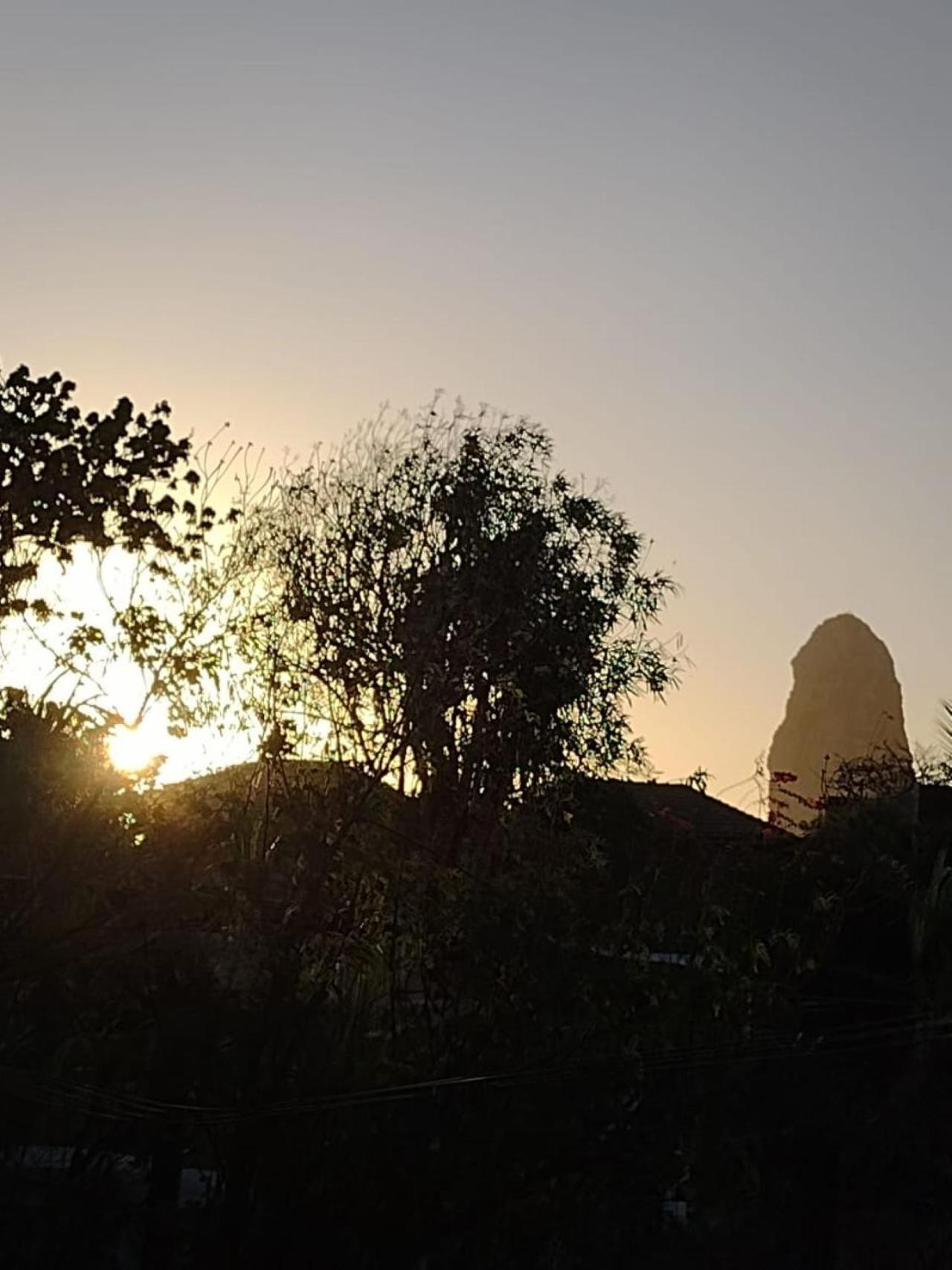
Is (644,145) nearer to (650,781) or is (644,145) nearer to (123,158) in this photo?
(123,158)

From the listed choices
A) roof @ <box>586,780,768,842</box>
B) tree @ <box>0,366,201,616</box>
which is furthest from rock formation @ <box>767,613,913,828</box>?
tree @ <box>0,366,201,616</box>

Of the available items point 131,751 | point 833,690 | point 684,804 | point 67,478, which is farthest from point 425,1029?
point 833,690

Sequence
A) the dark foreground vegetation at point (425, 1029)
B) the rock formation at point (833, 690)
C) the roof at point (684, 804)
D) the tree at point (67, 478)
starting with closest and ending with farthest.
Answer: the dark foreground vegetation at point (425, 1029), the tree at point (67, 478), the roof at point (684, 804), the rock formation at point (833, 690)

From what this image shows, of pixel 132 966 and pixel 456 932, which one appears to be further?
pixel 456 932

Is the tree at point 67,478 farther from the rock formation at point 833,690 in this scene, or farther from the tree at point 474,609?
the rock formation at point 833,690

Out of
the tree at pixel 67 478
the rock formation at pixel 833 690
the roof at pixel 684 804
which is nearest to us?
the tree at pixel 67 478

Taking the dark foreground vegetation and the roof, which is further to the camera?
the roof

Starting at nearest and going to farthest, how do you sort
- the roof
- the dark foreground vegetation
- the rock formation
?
the dark foreground vegetation
the roof
the rock formation

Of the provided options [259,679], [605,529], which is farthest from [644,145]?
[605,529]

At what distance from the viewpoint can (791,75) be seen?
1036cm

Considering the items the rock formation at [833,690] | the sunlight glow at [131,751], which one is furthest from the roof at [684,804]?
the rock formation at [833,690]

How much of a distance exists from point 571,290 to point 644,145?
61.0 inches

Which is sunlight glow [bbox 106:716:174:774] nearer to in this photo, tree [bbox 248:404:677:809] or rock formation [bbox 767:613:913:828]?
tree [bbox 248:404:677:809]

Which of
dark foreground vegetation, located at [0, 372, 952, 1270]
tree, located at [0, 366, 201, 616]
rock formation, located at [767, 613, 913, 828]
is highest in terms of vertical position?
rock formation, located at [767, 613, 913, 828]
